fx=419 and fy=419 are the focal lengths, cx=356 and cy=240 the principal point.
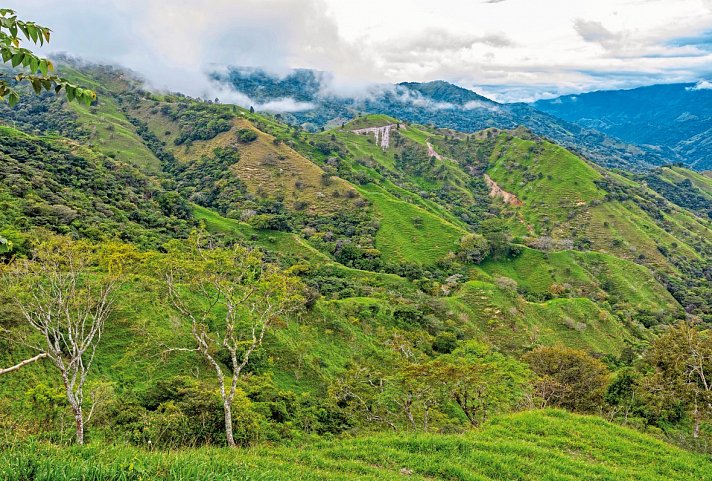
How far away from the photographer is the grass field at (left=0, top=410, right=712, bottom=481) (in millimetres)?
9086

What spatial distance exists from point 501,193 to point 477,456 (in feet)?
530

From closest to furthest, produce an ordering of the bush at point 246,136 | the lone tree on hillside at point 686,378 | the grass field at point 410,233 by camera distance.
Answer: the lone tree on hillside at point 686,378
the grass field at point 410,233
the bush at point 246,136

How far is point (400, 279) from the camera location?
84.3 m

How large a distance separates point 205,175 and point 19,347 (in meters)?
108

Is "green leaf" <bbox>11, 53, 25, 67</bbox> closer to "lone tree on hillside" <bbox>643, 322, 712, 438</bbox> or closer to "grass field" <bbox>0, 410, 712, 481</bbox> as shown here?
"grass field" <bbox>0, 410, 712, 481</bbox>

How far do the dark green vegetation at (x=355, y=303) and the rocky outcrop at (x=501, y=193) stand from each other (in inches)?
43.5

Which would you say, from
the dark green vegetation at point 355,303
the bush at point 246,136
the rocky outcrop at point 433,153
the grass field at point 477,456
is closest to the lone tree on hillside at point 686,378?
the dark green vegetation at point 355,303

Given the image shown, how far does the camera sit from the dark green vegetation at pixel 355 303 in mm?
15125

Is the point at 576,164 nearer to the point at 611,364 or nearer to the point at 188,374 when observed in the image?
the point at 611,364

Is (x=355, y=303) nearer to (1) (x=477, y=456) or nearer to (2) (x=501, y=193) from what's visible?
(1) (x=477, y=456)

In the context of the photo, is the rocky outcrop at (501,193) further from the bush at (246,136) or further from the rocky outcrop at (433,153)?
the bush at (246,136)

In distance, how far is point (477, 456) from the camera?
13.4 m

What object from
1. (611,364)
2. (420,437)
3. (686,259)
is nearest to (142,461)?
(420,437)

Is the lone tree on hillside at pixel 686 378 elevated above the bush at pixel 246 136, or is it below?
below
